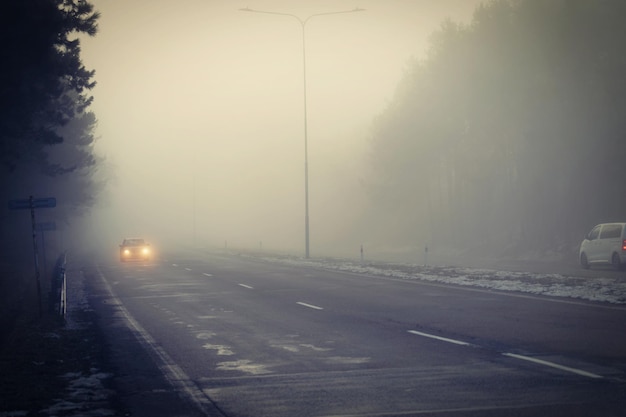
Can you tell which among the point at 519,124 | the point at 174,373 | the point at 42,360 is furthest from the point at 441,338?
the point at 519,124

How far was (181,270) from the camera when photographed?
40.8 m

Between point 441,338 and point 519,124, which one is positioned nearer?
point 441,338

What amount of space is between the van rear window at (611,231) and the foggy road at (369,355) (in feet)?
36.7

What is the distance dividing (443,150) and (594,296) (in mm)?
41105

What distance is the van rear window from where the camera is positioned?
32.2 m

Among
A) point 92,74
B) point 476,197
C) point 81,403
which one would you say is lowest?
point 81,403

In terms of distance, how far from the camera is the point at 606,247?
32750 mm

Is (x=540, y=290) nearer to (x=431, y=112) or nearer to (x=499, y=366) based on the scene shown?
(x=499, y=366)

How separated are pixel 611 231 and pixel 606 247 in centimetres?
67

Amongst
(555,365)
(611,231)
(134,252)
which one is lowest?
(555,365)

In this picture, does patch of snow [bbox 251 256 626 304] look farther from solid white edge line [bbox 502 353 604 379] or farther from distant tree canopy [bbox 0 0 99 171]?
distant tree canopy [bbox 0 0 99 171]

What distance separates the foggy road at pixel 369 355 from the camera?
880cm

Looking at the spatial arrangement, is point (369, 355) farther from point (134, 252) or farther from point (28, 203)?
point (134, 252)

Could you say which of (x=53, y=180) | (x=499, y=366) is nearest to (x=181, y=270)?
(x=499, y=366)
